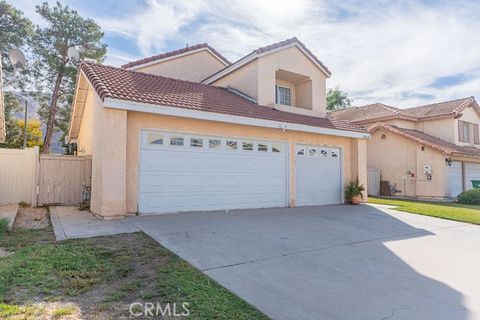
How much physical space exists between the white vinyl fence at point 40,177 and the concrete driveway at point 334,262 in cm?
506

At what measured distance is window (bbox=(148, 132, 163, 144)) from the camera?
929cm

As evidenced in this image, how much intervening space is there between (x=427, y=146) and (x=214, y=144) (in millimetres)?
15584

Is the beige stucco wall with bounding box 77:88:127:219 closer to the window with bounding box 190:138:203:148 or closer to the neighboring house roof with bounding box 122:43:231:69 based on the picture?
the window with bounding box 190:138:203:148

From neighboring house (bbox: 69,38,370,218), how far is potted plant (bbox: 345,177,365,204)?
1.18ft

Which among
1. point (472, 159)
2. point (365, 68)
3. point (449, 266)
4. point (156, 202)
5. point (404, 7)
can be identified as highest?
point (365, 68)

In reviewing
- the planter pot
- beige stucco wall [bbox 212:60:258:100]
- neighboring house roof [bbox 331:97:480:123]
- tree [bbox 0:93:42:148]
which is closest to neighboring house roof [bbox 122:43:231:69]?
beige stucco wall [bbox 212:60:258:100]

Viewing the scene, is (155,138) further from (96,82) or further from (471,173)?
(471,173)

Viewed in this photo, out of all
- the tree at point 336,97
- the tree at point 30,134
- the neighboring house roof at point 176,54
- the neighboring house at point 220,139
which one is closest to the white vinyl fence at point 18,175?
the neighboring house at point 220,139

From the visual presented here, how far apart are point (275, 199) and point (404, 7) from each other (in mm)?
7715

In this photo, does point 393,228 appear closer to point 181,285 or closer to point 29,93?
point 181,285

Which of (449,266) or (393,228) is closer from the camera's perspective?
(449,266)

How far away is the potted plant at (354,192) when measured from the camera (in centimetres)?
1362

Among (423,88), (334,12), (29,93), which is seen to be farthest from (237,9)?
(29,93)

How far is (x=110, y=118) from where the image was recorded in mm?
8391
